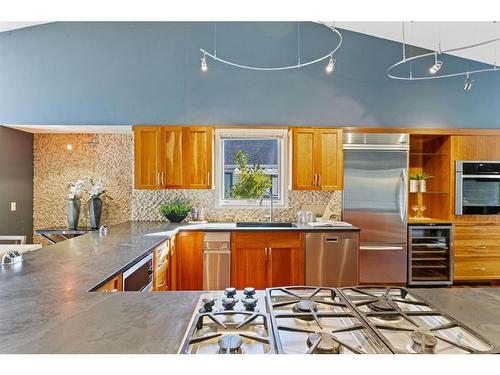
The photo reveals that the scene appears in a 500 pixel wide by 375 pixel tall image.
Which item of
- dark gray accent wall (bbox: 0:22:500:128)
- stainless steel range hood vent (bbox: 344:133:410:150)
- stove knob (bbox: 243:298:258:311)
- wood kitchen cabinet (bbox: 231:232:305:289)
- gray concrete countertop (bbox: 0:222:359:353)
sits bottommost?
wood kitchen cabinet (bbox: 231:232:305:289)

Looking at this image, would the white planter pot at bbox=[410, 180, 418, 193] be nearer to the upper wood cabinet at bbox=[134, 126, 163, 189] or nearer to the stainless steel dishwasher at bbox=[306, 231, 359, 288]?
the stainless steel dishwasher at bbox=[306, 231, 359, 288]

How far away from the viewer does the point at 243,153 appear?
452cm

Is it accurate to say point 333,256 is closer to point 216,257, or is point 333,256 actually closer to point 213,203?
point 216,257

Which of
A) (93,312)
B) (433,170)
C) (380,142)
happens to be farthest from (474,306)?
(433,170)

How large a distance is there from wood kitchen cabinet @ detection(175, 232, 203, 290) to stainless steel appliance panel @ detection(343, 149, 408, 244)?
1.94m

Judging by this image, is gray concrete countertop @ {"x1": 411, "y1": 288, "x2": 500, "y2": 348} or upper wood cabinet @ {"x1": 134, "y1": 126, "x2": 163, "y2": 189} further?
upper wood cabinet @ {"x1": 134, "y1": 126, "x2": 163, "y2": 189}

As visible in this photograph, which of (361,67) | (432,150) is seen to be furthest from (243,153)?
(432,150)

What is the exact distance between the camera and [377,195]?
4066mm

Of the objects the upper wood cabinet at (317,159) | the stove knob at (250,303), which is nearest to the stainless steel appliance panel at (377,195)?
the upper wood cabinet at (317,159)

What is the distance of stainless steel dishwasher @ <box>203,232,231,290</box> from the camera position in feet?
12.0

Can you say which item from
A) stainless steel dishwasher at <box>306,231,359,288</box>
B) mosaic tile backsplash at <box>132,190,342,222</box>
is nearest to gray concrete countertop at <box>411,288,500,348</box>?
stainless steel dishwasher at <box>306,231,359,288</box>

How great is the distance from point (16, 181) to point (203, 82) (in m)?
2.89

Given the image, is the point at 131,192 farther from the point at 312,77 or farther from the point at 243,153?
the point at 312,77
